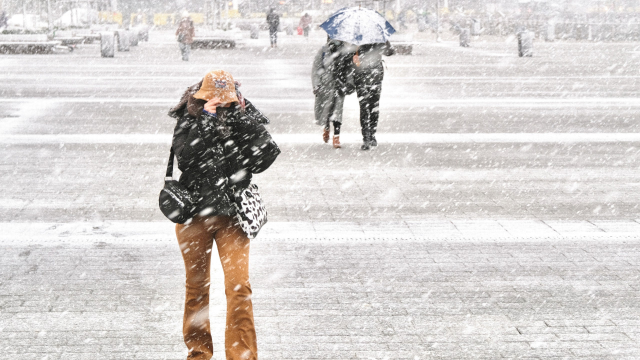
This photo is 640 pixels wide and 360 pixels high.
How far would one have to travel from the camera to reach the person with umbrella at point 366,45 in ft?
36.0

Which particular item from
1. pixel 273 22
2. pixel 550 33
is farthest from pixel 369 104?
pixel 550 33

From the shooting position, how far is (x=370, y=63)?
1134cm

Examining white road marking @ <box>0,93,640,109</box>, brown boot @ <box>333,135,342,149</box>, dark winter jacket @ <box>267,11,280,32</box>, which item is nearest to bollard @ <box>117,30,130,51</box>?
dark winter jacket @ <box>267,11,280,32</box>

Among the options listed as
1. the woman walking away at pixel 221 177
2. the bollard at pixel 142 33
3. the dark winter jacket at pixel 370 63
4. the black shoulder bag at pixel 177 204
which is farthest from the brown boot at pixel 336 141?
the bollard at pixel 142 33

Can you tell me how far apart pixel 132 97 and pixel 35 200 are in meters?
9.27

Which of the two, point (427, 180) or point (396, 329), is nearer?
point (396, 329)

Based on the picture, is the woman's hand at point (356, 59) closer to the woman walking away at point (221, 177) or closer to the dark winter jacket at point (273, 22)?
the woman walking away at point (221, 177)

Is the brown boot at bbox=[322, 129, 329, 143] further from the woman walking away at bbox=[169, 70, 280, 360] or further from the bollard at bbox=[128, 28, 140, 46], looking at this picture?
the bollard at bbox=[128, 28, 140, 46]

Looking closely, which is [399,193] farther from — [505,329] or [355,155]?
[505,329]

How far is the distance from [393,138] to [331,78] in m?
1.90

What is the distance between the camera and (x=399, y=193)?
9156mm

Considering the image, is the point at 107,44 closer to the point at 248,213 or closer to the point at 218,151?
the point at 218,151

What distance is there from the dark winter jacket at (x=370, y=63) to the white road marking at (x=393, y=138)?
4.54ft

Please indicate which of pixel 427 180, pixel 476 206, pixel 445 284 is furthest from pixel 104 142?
pixel 445 284
